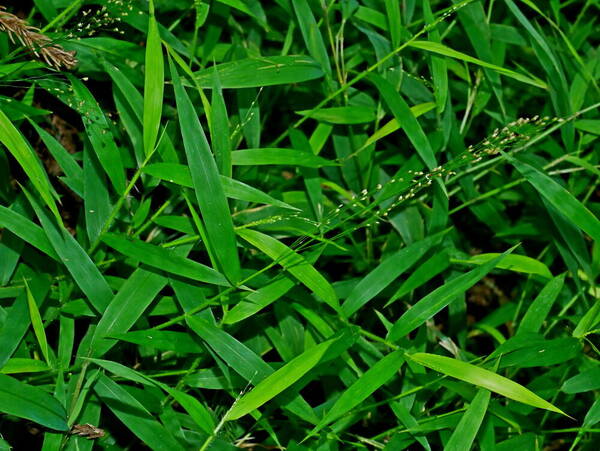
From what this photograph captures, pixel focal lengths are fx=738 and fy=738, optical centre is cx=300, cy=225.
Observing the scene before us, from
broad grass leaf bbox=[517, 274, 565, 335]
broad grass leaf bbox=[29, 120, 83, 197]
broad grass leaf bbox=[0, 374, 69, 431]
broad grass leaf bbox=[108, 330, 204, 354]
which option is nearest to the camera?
broad grass leaf bbox=[0, 374, 69, 431]

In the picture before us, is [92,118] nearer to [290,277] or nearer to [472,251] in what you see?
[290,277]

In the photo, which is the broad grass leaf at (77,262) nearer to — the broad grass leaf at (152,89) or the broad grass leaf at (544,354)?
the broad grass leaf at (152,89)

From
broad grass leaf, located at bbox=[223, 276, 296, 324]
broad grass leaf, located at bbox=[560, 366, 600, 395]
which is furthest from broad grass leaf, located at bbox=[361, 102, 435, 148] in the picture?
broad grass leaf, located at bbox=[560, 366, 600, 395]

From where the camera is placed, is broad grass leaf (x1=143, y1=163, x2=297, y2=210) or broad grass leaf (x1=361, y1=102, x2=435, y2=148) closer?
broad grass leaf (x1=143, y1=163, x2=297, y2=210)

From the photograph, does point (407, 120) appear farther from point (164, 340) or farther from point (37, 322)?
point (37, 322)

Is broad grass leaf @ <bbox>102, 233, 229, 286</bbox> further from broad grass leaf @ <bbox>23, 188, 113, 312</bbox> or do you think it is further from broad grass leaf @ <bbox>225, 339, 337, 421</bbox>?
broad grass leaf @ <bbox>225, 339, 337, 421</bbox>

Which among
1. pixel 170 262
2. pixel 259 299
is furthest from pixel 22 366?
pixel 259 299
